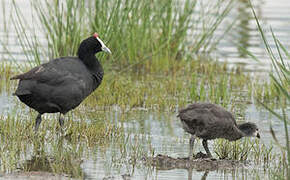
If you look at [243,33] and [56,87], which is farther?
[243,33]

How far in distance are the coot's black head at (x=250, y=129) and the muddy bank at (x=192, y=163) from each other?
1.62ft

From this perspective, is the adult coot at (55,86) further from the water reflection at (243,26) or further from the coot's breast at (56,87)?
the water reflection at (243,26)

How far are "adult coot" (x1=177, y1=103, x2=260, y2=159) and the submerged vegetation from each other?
20cm

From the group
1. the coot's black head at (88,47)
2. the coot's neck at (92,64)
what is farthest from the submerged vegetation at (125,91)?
the coot's black head at (88,47)

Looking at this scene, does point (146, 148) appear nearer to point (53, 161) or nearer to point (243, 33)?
point (53, 161)

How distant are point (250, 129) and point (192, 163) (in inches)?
37.9

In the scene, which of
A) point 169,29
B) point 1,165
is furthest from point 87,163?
point 169,29

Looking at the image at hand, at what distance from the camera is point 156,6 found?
13.5 meters

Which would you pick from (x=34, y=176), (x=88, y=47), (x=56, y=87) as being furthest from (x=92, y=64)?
(x=34, y=176)

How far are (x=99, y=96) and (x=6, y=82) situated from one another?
1.91 meters

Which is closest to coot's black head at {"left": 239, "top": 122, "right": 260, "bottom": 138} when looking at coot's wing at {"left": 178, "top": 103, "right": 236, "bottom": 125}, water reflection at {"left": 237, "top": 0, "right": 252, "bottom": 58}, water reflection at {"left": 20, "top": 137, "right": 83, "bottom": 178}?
coot's wing at {"left": 178, "top": 103, "right": 236, "bottom": 125}

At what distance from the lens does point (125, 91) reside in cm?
1160

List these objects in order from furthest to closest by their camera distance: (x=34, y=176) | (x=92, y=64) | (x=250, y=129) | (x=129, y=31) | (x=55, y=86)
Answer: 1. (x=129, y=31)
2. (x=92, y=64)
3. (x=55, y=86)
4. (x=250, y=129)
5. (x=34, y=176)

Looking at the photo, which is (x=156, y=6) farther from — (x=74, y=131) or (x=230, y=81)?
(x=74, y=131)
